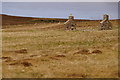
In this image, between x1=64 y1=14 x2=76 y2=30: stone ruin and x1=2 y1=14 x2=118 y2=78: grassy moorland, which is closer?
x1=2 y1=14 x2=118 y2=78: grassy moorland

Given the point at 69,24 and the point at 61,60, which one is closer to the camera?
the point at 61,60

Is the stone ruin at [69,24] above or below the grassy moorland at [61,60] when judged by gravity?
above

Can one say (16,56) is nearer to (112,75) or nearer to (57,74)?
(57,74)

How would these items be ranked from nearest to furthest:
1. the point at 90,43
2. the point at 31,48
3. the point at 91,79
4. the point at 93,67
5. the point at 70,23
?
the point at 91,79 < the point at 93,67 < the point at 31,48 < the point at 90,43 < the point at 70,23

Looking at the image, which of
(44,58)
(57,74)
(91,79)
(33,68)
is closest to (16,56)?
(44,58)

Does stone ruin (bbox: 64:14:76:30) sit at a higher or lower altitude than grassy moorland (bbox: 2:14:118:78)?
higher

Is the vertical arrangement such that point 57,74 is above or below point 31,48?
below

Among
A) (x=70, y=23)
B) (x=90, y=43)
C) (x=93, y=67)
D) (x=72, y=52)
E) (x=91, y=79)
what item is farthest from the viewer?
(x=70, y=23)

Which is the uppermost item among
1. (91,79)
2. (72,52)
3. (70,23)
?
(70,23)

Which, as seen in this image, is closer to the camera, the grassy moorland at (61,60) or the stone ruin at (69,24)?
the grassy moorland at (61,60)

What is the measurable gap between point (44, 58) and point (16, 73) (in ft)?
20.5

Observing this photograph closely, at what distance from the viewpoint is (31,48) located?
118ft

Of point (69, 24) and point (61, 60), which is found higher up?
point (69, 24)

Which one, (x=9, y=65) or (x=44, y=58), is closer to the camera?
(x=9, y=65)
